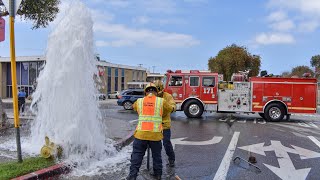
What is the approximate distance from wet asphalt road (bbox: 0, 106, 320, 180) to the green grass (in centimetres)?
111

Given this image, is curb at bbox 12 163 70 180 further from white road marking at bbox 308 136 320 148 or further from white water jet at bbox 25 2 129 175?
white road marking at bbox 308 136 320 148

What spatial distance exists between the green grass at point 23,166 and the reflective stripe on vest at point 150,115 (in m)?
2.10

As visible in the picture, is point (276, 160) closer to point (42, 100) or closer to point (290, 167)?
point (290, 167)

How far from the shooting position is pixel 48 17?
1617cm

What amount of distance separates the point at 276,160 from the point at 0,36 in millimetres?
7198

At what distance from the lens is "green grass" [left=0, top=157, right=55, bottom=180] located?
6.00 meters

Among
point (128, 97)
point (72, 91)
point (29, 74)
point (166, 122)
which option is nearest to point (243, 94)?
point (128, 97)

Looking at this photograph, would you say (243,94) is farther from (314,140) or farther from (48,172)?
(48,172)

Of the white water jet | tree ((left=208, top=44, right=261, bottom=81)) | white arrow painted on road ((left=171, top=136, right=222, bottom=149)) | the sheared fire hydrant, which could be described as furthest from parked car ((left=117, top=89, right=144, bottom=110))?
tree ((left=208, top=44, right=261, bottom=81))

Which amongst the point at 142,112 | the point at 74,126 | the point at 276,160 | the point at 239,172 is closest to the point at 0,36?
the point at 74,126

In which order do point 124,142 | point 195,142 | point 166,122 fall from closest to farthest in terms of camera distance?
point 166,122, point 124,142, point 195,142

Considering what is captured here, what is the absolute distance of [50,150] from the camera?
7035mm

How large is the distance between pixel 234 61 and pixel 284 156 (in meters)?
41.4

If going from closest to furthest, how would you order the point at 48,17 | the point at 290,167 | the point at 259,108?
the point at 290,167, the point at 48,17, the point at 259,108
